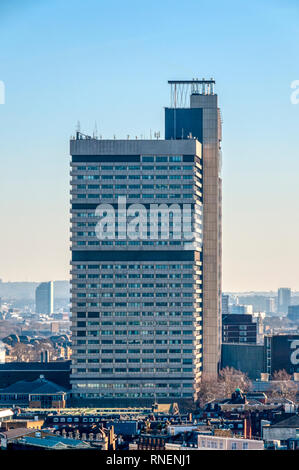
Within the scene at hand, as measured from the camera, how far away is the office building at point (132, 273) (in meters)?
191

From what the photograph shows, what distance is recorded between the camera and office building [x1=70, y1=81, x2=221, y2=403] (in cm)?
19125

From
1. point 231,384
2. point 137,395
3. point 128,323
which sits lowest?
point 137,395

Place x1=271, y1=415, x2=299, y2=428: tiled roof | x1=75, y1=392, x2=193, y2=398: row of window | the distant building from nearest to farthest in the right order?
x1=271, y1=415, x2=299, y2=428: tiled roof
the distant building
x1=75, y1=392, x2=193, y2=398: row of window

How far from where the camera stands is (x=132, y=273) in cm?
19325

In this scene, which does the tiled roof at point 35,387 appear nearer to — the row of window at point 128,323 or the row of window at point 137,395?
the row of window at point 137,395

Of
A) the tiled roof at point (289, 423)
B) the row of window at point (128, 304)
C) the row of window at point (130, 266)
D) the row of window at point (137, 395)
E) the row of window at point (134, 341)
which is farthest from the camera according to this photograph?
the row of window at point (128, 304)

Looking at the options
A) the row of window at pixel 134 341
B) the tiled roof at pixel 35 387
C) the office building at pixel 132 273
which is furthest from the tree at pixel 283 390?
the tiled roof at pixel 35 387

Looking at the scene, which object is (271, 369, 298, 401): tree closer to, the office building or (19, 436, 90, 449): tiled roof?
the office building

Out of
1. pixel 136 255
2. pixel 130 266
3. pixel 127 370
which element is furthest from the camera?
pixel 130 266

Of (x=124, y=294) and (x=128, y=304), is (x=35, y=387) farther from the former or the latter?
(x=124, y=294)


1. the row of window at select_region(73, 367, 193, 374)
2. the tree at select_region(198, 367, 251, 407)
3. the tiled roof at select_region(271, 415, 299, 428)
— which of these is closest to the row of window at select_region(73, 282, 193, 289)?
the row of window at select_region(73, 367, 193, 374)

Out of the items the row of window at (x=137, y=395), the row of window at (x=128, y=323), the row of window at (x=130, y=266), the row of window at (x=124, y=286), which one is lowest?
the row of window at (x=137, y=395)

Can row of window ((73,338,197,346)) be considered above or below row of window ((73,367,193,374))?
above

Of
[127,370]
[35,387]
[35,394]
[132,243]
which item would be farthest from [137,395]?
[132,243]
